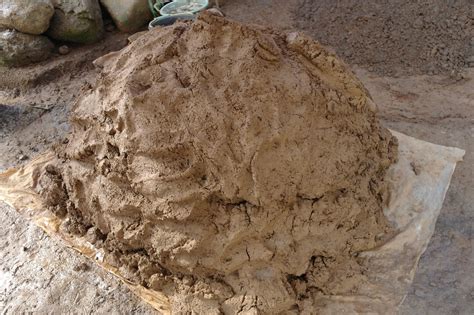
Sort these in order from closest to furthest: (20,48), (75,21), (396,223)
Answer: (396,223), (20,48), (75,21)

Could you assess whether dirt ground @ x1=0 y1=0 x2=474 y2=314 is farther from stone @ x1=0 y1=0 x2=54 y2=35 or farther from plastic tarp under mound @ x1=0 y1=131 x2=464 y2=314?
stone @ x1=0 y1=0 x2=54 y2=35

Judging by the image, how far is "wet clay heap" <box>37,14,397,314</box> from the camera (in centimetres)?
201

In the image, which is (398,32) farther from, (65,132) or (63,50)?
(63,50)

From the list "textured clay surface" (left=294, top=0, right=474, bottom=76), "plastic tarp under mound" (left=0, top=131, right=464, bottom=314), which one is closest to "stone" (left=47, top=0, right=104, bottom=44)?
"textured clay surface" (left=294, top=0, right=474, bottom=76)

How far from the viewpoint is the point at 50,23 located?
468cm

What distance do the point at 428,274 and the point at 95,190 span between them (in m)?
1.59

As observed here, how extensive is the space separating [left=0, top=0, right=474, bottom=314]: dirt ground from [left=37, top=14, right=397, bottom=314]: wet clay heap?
0.75ft

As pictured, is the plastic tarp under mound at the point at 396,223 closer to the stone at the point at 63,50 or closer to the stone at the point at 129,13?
the stone at the point at 63,50

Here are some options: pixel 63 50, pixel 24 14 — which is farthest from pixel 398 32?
pixel 24 14

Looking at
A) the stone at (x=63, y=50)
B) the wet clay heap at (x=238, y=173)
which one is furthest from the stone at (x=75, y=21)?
the wet clay heap at (x=238, y=173)

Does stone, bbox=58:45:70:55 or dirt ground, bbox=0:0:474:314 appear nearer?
dirt ground, bbox=0:0:474:314

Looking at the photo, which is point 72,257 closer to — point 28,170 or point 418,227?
point 28,170

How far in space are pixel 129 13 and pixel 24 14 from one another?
0.97 metres

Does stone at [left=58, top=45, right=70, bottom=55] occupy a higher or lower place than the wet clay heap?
lower
